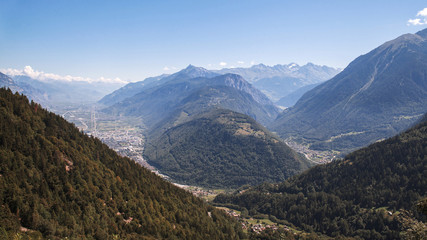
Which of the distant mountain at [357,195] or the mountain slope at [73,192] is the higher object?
the mountain slope at [73,192]

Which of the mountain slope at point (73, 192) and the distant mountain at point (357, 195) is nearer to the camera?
the mountain slope at point (73, 192)

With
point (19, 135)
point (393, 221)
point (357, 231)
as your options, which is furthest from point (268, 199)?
point (19, 135)

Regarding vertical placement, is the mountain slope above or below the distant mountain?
above

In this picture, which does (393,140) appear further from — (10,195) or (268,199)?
(10,195)

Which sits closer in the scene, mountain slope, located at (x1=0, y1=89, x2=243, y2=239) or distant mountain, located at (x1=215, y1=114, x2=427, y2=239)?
mountain slope, located at (x1=0, y1=89, x2=243, y2=239)
